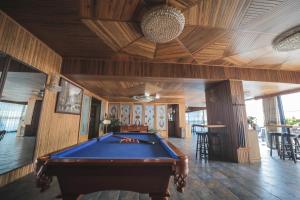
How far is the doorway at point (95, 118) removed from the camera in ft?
24.3

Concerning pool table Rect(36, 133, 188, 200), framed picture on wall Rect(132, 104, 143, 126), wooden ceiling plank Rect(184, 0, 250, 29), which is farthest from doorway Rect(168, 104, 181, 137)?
pool table Rect(36, 133, 188, 200)

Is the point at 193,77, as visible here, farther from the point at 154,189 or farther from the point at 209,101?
the point at 154,189

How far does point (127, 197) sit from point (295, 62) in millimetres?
5420

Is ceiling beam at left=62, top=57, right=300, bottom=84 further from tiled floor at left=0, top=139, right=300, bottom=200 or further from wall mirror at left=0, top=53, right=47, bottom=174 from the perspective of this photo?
tiled floor at left=0, top=139, right=300, bottom=200

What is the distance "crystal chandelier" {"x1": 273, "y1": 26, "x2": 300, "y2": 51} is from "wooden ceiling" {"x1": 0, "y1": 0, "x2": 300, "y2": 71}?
0.43 feet

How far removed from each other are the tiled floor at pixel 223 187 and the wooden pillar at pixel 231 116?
732 mm

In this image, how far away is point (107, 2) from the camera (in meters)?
1.84

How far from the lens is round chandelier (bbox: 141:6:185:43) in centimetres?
179

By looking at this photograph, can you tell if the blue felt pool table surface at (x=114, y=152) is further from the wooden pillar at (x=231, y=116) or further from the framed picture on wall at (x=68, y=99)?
the wooden pillar at (x=231, y=116)

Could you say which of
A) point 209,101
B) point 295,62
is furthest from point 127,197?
point 295,62

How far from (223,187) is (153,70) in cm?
297

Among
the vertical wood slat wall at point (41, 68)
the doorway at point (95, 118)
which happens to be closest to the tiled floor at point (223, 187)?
the vertical wood slat wall at point (41, 68)

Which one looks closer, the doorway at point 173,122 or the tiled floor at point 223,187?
the tiled floor at point 223,187

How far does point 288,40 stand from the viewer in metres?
2.40
